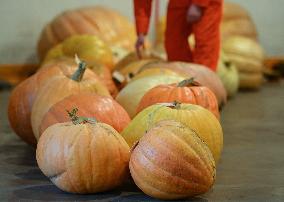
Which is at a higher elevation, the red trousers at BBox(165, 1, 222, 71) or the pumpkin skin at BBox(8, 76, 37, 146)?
the pumpkin skin at BBox(8, 76, 37, 146)

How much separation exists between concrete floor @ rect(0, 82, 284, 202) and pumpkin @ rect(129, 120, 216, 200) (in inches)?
2.8

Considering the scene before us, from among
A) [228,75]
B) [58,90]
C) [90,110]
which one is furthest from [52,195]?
[228,75]

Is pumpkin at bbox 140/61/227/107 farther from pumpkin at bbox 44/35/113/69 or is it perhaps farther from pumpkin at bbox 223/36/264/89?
pumpkin at bbox 223/36/264/89

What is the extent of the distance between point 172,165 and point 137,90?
90 centimetres

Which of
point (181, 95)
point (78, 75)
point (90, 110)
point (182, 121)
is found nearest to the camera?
point (182, 121)

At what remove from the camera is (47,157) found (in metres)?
1.73

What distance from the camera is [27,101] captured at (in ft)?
7.88

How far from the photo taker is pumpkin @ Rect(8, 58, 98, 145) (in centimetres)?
240

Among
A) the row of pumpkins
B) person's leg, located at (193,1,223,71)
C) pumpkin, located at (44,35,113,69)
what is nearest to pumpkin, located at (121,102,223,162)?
the row of pumpkins

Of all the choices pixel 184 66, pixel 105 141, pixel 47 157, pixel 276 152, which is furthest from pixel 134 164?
pixel 184 66

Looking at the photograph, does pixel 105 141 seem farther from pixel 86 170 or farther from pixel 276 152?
pixel 276 152

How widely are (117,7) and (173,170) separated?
364 cm

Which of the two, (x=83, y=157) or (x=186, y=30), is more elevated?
(x=83, y=157)

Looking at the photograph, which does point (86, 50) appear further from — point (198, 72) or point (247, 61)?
point (247, 61)
